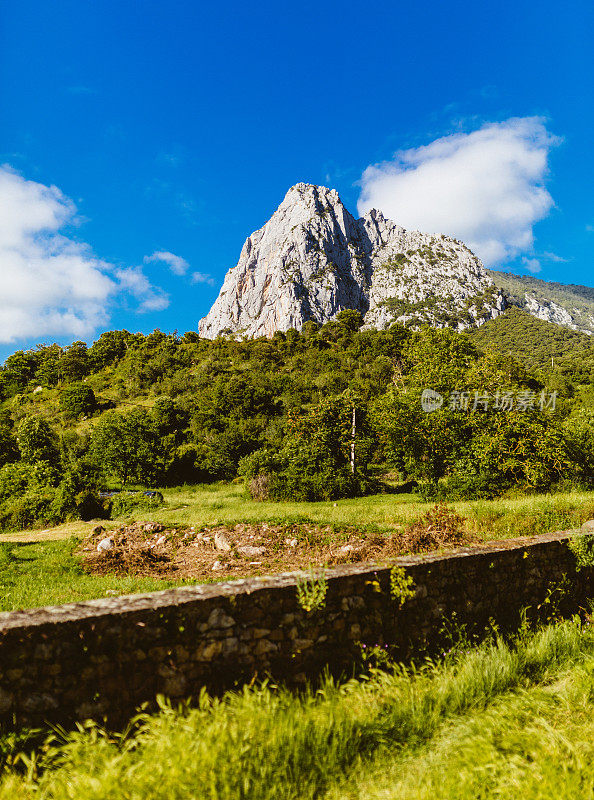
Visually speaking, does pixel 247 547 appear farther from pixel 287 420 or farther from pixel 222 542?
pixel 287 420

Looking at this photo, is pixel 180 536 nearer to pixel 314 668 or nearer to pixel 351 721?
pixel 314 668

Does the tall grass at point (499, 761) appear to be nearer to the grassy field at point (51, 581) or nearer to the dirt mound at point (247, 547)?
the dirt mound at point (247, 547)

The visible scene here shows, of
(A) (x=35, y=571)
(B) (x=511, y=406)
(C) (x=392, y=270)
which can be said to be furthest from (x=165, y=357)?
(C) (x=392, y=270)

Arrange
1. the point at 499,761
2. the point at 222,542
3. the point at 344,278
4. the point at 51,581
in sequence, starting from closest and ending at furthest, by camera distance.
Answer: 1. the point at 499,761
2. the point at 51,581
3. the point at 222,542
4. the point at 344,278

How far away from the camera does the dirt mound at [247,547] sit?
10297mm

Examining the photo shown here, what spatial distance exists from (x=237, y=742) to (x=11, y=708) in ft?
5.51

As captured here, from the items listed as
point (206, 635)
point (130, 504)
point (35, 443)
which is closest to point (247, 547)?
point (206, 635)

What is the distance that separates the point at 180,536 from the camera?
45.4ft

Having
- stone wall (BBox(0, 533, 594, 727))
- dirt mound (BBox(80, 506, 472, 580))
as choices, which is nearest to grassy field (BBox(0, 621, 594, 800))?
stone wall (BBox(0, 533, 594, 727))

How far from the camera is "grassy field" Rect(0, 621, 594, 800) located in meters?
2.62

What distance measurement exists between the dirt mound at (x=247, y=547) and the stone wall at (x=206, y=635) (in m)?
4.29

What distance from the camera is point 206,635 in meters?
3.68

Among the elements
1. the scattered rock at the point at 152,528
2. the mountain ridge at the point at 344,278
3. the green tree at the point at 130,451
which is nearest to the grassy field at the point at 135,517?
the scattered rock at the point at 152,528

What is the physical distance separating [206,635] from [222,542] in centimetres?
926
